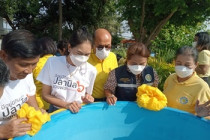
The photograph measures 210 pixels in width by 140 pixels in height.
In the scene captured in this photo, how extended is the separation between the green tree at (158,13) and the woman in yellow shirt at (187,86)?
4062 mm

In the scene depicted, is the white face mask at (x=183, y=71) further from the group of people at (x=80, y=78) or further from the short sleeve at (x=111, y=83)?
the short sleeve at (x=111, y=83)

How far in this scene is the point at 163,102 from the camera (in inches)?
72.5

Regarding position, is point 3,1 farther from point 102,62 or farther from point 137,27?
point 102,62

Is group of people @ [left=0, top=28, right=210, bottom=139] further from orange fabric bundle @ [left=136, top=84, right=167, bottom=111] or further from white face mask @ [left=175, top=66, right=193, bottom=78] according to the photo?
orange fabric bundle @ [left=136, top=84, right=167, bottom=111]

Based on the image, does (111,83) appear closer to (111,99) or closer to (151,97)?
(111,99)

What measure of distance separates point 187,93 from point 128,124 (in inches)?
23.8

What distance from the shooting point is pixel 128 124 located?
206 cm

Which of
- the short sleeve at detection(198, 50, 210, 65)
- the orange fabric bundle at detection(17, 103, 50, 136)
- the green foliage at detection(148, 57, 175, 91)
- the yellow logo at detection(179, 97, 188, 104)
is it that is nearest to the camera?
the orange fabric bundle at detection(17, 103, 50, 136)

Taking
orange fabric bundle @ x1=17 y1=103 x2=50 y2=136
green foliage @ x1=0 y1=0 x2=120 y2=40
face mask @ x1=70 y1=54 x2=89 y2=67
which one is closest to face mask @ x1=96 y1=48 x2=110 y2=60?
face mask @ x1=70 y1=54 x2=89 y2=67

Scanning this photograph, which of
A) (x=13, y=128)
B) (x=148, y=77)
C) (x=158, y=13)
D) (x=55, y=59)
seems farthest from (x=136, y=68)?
(x=158, y=13)

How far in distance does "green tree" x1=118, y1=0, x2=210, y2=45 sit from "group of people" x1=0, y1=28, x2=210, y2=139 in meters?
4.13

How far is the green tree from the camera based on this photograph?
5.96 metres

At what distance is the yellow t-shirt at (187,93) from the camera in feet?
5.93

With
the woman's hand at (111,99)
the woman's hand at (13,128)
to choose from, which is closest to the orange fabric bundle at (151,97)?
the woman's hand at (111,99)
